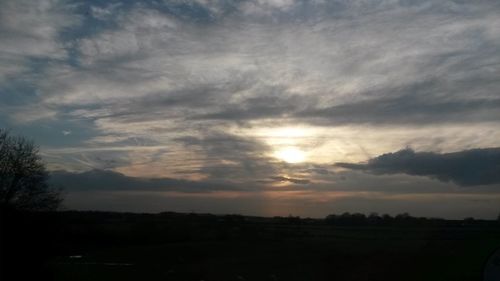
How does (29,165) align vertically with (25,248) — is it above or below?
above

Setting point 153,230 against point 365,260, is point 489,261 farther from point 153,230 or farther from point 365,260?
point 153,230

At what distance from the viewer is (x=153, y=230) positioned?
2995 inches

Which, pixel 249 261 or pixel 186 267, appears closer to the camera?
pixel 186 267

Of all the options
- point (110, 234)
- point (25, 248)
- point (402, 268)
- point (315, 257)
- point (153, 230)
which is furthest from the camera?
point (153, 230)

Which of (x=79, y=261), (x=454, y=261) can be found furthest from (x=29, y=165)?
(x=454, y=261)

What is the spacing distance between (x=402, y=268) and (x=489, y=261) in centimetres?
735

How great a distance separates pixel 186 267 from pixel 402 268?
582 inches

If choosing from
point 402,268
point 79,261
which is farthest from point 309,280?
point 79,261

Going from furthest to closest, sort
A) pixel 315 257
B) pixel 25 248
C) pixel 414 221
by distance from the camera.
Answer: pixel 414 221 → pixel 315 257 → pixel 25 248

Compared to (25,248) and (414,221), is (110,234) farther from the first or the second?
(414,221)

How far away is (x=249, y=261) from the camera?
153 ft

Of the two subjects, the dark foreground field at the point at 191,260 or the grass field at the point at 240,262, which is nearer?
the dark foreground field at the point at 191,260

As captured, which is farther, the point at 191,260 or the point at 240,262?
the point at 191,260

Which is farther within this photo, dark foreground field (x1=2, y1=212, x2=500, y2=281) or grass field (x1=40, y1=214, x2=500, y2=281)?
grass field (x1=40, y1=214, x2=500, y2=281)
